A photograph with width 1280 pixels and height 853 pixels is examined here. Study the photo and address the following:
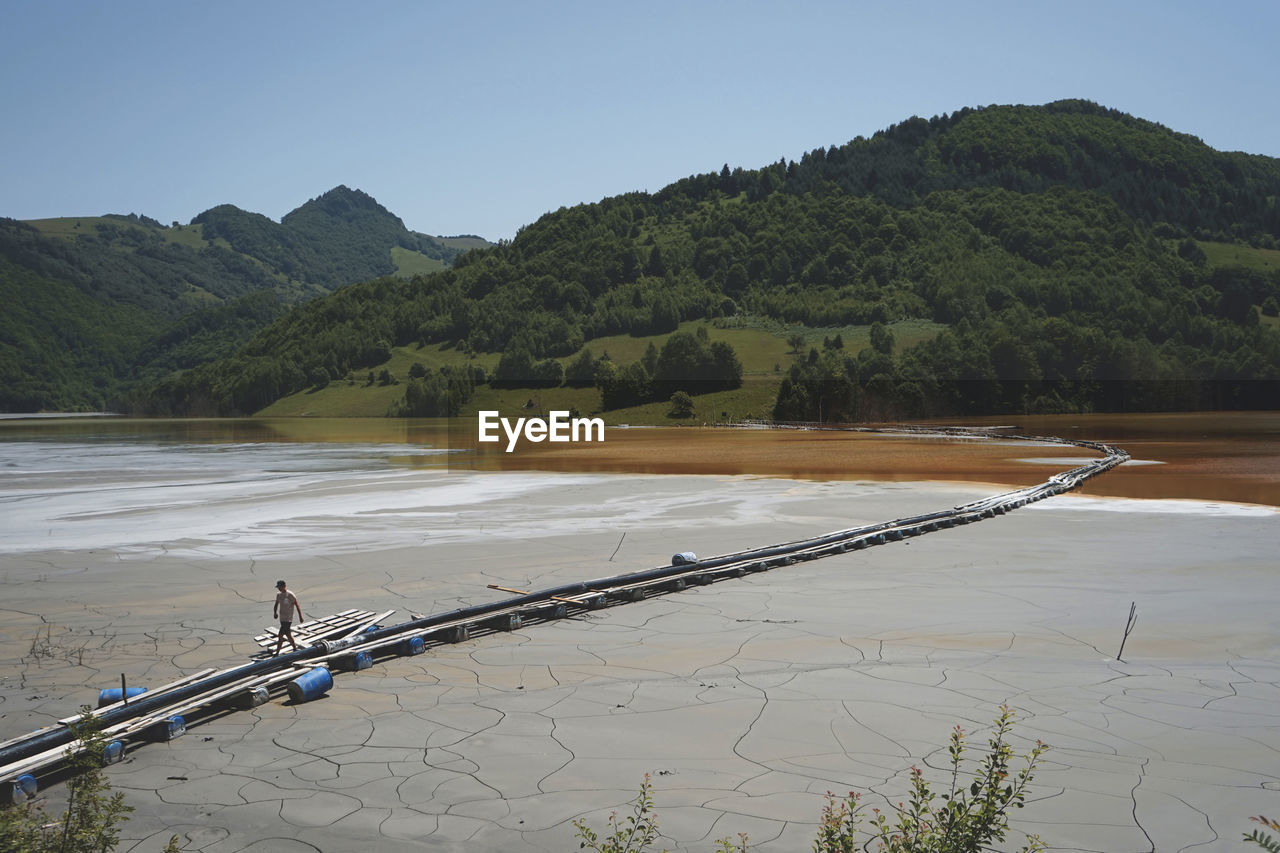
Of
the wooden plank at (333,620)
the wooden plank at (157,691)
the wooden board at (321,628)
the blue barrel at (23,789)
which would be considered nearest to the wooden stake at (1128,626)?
the wooden board at (321,628)

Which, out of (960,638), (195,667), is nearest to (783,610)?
(960,638)

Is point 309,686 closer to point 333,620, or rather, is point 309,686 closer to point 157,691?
point 157,691

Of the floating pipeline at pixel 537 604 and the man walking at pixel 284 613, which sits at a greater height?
the man walking at pixel 284 613

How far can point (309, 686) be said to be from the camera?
1323 cm

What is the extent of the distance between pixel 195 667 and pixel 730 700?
7959mm

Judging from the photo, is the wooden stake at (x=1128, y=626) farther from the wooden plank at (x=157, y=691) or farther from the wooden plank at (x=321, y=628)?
the wooden plank at (x=157, y=691)

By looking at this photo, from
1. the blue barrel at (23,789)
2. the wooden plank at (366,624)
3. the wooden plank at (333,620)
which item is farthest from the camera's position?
the wooden plank at (333,620)

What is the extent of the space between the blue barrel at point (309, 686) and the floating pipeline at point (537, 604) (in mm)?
18

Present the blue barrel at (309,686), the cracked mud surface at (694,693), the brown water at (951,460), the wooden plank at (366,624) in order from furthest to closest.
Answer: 1. the brown water at (951,460)
2. the wooden plank at (366,624)
3. the blue barrel at (309,686)
4. the cracked mud surface at (694,693)

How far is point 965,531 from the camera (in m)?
29.0

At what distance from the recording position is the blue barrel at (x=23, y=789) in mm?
9844

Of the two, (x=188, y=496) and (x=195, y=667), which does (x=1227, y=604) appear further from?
(x=188, y=496)

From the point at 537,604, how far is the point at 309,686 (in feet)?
19.3

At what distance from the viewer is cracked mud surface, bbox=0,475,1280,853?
31.3 feet
